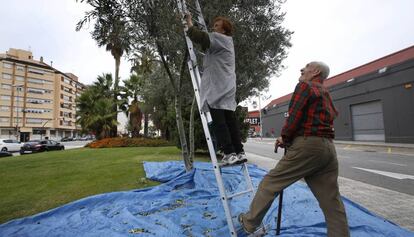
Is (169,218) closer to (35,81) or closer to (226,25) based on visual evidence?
(226,25)

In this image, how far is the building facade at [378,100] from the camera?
23.7 metres

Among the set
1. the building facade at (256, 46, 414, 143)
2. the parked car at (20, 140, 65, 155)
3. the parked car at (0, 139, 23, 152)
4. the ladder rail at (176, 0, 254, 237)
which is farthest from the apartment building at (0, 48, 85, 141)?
the ladder rail at (176, 0, 254, 237)

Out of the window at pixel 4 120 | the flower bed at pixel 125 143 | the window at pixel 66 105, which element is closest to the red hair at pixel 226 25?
the flower bed at pixel 125 143

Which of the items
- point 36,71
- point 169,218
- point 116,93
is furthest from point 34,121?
point 169,218

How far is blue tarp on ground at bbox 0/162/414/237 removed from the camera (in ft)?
11.3

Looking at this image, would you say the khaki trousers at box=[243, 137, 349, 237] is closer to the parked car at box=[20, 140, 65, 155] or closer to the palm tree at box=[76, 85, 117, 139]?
the parked car at box=[20, 140, 65, 155]

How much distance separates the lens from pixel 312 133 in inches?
99.9

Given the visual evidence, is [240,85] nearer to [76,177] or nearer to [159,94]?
[76,177]

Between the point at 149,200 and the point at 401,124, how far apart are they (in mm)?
26553

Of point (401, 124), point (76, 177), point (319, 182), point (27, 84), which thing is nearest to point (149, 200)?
point (319, 182)

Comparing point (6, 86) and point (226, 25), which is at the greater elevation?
point (6, 86)

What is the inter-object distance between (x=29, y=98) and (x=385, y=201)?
76661 millimetres

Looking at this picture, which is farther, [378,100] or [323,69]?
[378,100]

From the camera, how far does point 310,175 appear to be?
2.69 metres
